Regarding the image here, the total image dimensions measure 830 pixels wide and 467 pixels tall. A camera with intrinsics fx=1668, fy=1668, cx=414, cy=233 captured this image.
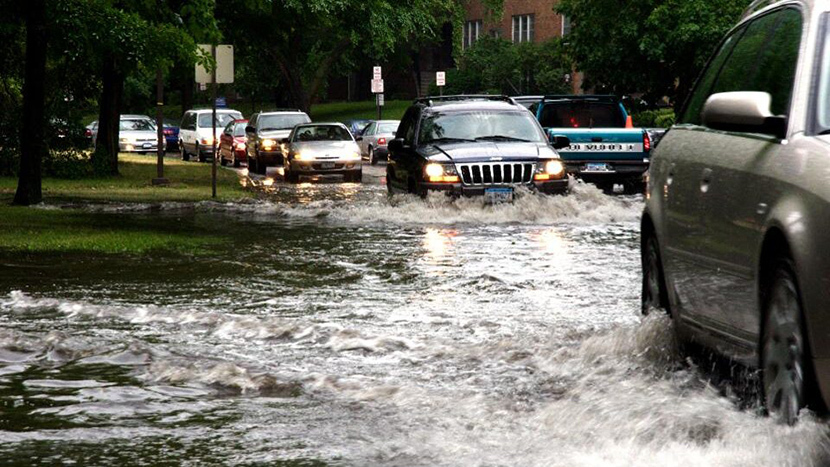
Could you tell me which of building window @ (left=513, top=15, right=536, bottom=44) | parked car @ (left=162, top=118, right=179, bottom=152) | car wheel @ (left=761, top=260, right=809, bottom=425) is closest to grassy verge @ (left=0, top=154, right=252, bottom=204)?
car wheel @ (left=761, top=260, right=809, bottom=425)

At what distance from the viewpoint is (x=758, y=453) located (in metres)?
5.96

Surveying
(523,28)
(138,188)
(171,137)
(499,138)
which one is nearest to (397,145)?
(499,138)

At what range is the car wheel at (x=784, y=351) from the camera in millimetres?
6023

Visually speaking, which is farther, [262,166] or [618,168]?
[262,166]

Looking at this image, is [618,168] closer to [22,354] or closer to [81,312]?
[81,312]

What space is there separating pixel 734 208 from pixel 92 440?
284 cm

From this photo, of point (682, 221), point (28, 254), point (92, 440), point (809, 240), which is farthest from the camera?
point (28, 254)

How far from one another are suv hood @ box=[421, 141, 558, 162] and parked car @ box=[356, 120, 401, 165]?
2589 centimetres

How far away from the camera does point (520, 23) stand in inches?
3351

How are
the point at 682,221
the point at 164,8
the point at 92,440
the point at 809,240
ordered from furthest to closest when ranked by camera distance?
the point at 164,8
the point at 682,221
the point at 92,440
the point at 809,240

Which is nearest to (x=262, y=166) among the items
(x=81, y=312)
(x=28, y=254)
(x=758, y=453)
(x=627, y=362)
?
(x=28, y=254)

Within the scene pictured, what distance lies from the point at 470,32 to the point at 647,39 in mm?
45994

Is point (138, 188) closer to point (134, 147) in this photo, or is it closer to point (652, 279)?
point (652, 279)

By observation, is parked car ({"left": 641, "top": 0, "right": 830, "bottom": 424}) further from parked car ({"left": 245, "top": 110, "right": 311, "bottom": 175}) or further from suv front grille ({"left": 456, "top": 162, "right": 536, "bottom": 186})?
parked car ({"left": 245, "top": 110, "right": 311, "bottom": 175})
